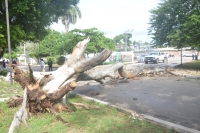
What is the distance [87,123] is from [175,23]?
14959 mm

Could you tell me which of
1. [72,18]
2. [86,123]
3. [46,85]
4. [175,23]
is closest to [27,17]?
[46,85]

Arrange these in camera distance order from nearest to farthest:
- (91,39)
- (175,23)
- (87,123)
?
(87,123) < (175,23) < (91,39)

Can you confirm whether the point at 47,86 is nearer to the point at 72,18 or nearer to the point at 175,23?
the point at 175,23

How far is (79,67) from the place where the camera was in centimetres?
591

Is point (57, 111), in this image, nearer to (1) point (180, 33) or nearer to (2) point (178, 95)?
(2) point (178, 95)

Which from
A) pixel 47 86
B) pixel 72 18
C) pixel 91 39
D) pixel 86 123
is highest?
pixel 72 18

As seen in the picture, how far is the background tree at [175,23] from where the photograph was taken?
13756mm

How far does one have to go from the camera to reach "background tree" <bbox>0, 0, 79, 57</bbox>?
11.0 m

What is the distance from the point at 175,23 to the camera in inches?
Answer: 650

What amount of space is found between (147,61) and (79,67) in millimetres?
23747

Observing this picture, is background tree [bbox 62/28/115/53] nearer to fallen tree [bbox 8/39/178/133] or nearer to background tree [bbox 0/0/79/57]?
background tree [bbox 0/0/79/57]

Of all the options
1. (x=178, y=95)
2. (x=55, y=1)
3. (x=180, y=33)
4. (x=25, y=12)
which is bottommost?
(x=178, y=95)

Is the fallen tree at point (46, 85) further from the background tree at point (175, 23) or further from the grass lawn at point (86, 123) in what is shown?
the background tree at point (175, 23)

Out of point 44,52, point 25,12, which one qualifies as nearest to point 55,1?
point 25,12
